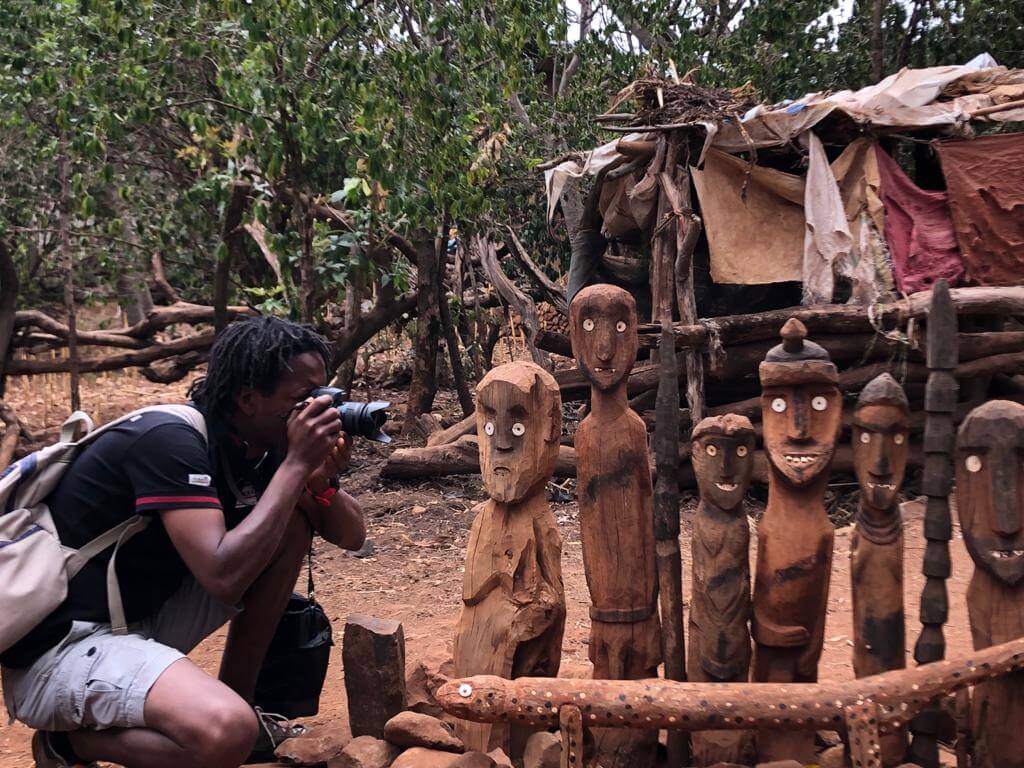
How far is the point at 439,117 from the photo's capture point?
6.05 metres

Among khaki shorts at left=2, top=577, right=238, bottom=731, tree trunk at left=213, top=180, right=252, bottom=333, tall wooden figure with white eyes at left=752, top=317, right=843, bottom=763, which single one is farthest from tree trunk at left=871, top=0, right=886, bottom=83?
khaki shorts at left=2, top=577, right=238, bottom=731

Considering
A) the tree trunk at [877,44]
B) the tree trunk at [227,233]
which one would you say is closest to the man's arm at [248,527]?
the tree trunk at [227,233]

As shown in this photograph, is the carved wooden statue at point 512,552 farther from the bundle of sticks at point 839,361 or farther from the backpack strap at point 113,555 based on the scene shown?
the bundle of sticks at point 839,361

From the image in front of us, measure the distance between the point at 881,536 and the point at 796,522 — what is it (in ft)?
0.75

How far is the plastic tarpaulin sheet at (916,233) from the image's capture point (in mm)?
6547

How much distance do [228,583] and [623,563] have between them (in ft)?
3.74

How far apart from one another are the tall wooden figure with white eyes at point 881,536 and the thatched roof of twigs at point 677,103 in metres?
4.34

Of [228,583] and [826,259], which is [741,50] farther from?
[228,583]

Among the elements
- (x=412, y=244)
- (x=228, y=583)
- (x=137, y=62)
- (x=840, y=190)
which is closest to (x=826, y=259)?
(x=840, y=190)

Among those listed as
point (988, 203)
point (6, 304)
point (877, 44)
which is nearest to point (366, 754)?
point (988, 203)

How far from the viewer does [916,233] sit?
6.59 meters

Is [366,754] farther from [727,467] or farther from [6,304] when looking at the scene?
[6,304]

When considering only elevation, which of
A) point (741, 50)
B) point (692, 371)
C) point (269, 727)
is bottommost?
point (269, 727)

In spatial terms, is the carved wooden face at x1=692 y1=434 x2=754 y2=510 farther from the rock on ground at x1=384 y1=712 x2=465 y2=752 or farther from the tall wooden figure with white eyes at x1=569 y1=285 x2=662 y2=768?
the rock on ground at x1=384 y1=712 x2=465 y2=752
